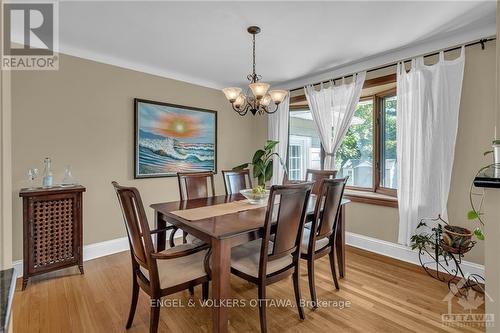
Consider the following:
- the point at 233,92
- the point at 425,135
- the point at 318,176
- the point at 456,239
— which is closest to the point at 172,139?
the point at 233,92

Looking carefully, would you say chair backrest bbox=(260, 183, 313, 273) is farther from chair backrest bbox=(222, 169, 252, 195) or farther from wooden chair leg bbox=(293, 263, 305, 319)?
chair backrest bbox=(222, 169, 252, 195)

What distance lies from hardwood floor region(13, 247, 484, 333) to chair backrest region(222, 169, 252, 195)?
1025mm

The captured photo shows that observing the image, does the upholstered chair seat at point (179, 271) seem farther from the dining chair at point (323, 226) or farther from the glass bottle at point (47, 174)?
the glass bottle at point (47, 174)

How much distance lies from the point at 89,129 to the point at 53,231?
1.20m

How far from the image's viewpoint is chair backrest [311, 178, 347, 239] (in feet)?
6.79

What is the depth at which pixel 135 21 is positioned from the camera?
7.55 ft

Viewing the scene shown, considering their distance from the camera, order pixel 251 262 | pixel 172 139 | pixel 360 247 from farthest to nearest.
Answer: pixel 172 139, pixel 360 247, pixel 251 262

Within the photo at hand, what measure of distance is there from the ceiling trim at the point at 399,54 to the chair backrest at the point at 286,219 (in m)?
2.22

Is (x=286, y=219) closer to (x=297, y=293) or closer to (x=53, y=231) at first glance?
(x=297, y=293)

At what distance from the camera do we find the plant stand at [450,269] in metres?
2.37

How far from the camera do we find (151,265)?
1.58m

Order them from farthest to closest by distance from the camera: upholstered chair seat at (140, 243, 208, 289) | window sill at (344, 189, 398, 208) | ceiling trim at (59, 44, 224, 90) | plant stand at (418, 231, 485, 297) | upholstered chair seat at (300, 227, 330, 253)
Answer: window sill at (344, 189, 398, 208)
ceiling trim at (59, 44, 224, 90)
plant stand at (418, 231, 485, 297)
upholstered chair seat at (300, 227, 330, 253)
upholstered chair seat at (140, 243, 208, 289)

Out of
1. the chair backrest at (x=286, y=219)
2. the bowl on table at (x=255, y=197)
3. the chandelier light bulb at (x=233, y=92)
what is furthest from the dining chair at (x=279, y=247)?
the chandelier light bulb at (x=233, y=92)

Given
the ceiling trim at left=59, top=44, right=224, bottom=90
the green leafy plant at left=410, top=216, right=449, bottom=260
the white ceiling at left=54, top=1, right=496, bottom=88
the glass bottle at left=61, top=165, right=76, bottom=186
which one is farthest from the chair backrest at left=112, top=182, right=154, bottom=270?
the green leafy plant at left=410, top=216, right=449, bottom=260
